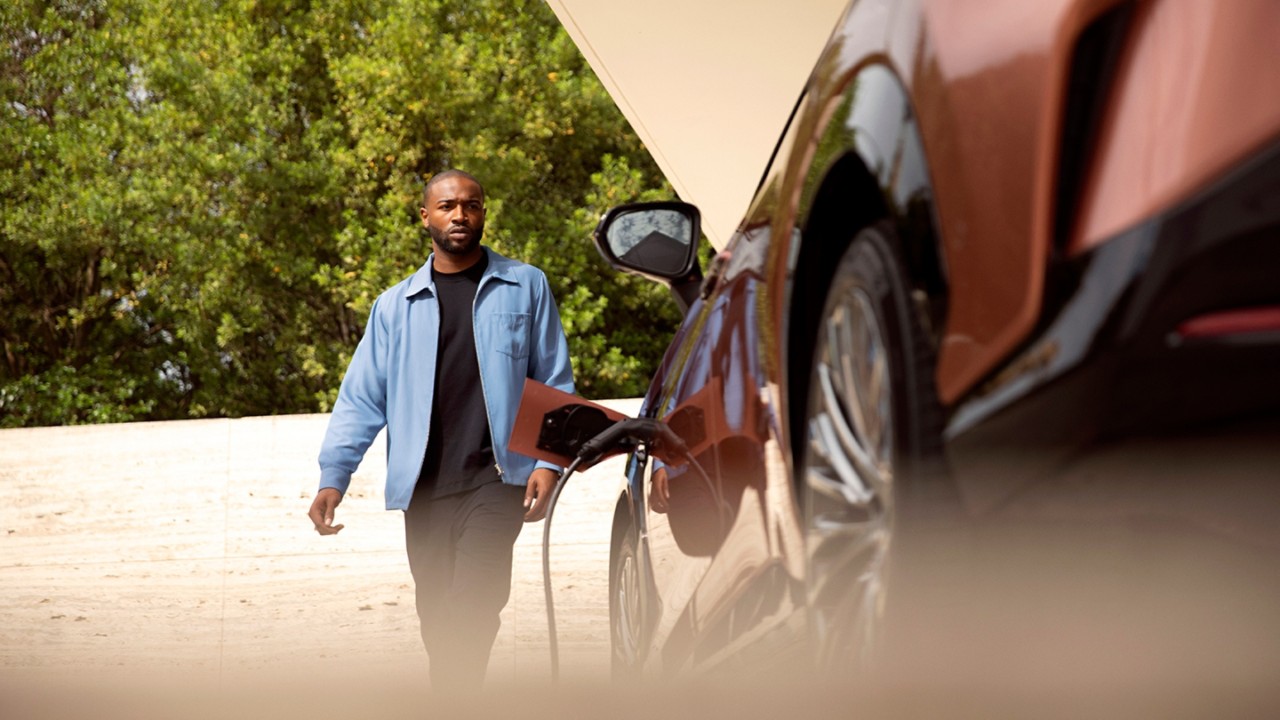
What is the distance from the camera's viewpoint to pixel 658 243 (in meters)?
2.66

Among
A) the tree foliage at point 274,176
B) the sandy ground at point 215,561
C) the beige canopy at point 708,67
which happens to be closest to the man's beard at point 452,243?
the beige canopy at point 708,67

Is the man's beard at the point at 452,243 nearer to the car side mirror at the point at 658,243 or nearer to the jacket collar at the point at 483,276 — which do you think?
the jacket collar at the point at 483,276

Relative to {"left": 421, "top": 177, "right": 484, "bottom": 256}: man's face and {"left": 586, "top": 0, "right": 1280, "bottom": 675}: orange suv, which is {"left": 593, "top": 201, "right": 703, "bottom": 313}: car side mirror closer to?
{"left": 586, "top": 0, "right": 1280, "bottom": 675}: orange suv

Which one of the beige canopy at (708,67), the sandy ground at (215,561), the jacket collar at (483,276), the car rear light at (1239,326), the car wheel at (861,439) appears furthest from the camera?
the sandy ground at (215,561)

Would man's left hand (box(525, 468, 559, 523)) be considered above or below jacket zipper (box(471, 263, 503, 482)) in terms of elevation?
below

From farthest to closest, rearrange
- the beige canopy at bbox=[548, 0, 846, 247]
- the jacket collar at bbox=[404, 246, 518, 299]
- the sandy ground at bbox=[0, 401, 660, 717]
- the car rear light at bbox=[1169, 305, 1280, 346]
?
the sandy ground at bbox=[0, 401, 660, 717] → the beige canopy at bbox=[548, 0, 846, 247] → the jacket collar at bbox=[404, 246, 518, 299] → the car rear light at bbox=[1169, 305, 1280, 346]

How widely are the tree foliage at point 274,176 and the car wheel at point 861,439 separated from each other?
1499 centimetres

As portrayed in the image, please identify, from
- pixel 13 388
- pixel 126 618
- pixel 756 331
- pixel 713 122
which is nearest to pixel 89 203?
pixel 13 388

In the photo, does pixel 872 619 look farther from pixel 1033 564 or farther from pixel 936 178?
pixel 936 178

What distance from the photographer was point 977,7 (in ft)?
3.04

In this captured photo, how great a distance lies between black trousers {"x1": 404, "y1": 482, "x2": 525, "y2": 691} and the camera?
417 cm

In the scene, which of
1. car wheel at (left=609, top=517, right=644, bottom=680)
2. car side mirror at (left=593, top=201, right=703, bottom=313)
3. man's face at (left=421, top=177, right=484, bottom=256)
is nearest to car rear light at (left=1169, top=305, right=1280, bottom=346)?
car wheel at (left=609, top=517, right=644, bottom=680)

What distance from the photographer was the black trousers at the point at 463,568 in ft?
13.7

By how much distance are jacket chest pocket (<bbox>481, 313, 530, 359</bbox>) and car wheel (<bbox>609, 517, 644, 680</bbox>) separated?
1624mm
